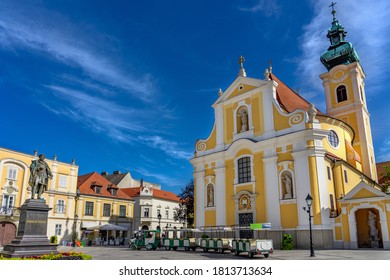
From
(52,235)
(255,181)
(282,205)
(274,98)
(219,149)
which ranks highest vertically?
(274,98)

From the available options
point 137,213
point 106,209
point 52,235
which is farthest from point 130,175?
point 52,235

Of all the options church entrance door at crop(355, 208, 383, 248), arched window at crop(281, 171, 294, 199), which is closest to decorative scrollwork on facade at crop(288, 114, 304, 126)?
arched window at crop(281, 171, 294, 199)

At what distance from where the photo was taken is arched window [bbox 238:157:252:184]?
88.0ft

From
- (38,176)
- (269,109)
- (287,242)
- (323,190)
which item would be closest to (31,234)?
(38,176)

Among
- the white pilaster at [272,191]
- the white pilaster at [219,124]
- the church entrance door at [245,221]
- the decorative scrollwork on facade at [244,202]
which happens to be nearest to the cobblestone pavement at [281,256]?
the white pilaster at [272,191]

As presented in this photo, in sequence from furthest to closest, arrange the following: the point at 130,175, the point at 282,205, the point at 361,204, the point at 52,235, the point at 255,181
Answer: the point at 130,175 < the point at 52,235 < the point at 255,181 < the point at 282,205 < the point at 361,204

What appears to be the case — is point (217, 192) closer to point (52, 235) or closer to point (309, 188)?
point (309, 188)

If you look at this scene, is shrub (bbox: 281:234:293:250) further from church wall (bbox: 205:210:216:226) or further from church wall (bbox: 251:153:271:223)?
church wall (bbox: 205:210:216:226)

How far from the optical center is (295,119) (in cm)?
2497

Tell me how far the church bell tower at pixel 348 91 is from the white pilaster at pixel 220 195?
15810 mm

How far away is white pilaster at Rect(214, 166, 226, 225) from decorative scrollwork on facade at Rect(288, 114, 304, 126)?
674 cm

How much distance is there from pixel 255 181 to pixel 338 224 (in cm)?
654

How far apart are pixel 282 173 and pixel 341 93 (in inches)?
720

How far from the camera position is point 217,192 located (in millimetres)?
28297
